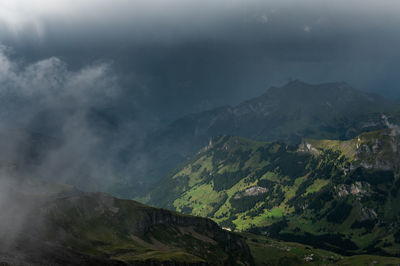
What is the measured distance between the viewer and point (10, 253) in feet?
596

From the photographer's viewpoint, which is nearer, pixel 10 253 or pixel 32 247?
pixel 10 253

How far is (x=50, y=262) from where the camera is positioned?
603 ft

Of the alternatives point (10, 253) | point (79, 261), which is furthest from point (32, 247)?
point (79, 261)

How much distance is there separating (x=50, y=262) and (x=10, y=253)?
72.5 ft

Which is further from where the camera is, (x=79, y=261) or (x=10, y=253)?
(x=79, y=261)

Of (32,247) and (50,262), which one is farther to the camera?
(32,247)

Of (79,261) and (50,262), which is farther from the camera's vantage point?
(79,261)

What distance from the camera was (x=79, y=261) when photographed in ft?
654

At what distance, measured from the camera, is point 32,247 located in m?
198

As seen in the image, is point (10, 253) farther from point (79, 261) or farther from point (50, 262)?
point (79, 261)

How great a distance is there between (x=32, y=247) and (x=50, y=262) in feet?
74.1

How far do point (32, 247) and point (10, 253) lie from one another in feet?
55.0

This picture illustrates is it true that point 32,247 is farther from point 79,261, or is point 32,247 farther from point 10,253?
point 79,261
